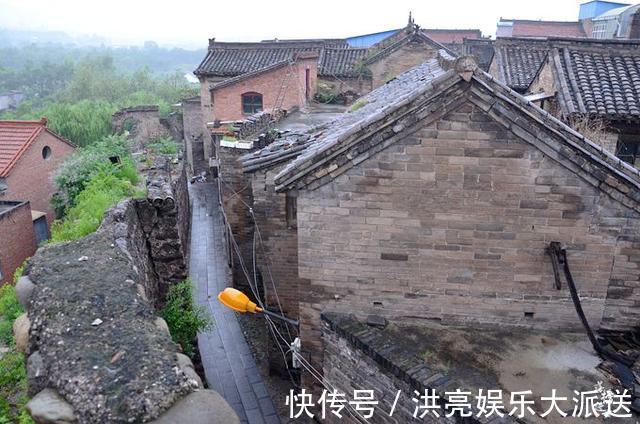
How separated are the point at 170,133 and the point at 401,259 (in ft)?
99.1

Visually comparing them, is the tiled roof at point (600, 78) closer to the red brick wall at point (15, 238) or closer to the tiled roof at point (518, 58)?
the tiled roof at point (518, 58)

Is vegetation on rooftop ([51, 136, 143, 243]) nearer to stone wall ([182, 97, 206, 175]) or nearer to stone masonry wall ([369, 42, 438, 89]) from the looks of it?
stone wall ([182, 97, 206, 175])

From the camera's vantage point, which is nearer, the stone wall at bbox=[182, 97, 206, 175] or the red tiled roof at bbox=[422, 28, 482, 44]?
the stone wall at bbox=[182, 97, 206, 175]

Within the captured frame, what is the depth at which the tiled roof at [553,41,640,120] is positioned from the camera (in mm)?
12391

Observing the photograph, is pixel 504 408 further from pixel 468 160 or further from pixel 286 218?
pixel 286 218

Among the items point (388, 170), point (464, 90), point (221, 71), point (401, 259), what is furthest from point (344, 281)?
point (221, 71)

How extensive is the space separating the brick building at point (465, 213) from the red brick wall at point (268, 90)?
53.4 ft

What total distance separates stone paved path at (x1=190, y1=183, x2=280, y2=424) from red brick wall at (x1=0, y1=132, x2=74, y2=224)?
6.59 metres

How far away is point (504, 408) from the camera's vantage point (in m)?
5.97

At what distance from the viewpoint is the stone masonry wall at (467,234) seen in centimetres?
707

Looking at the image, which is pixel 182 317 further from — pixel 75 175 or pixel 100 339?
pixel 75 175

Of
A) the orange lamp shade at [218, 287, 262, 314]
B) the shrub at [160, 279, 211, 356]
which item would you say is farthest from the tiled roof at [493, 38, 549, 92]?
the orange lamp shade at [218, 287, 262, 314]

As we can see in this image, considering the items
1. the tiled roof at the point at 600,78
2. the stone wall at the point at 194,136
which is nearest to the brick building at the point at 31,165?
the stone wall at the point at 194,136

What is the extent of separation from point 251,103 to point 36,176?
9991mm
